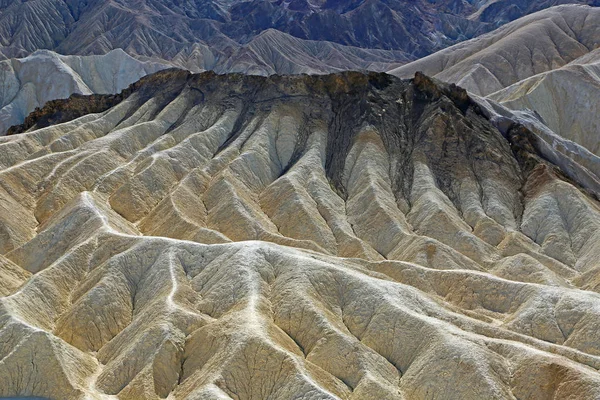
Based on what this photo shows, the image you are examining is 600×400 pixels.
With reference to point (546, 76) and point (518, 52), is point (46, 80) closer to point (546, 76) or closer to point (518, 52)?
point (546, 76)

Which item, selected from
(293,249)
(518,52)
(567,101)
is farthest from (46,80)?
(293,249)

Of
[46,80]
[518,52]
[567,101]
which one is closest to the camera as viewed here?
[567,101]

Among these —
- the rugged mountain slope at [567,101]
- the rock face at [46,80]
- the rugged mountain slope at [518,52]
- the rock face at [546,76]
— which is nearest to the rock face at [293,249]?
the rock face at [546,76]

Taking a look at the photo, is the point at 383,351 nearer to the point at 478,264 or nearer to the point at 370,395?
the point at 370,395

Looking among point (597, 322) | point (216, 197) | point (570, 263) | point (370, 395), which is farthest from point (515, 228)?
point (370, 395)

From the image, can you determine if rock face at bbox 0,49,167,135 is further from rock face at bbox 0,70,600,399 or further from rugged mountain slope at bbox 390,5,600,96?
rugged mountain slope at bbox 390,5,600,96

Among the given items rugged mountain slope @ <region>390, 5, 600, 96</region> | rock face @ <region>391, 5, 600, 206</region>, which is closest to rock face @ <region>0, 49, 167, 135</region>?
rugged mountain slope @ <region>390, 5, 600, 96</region>

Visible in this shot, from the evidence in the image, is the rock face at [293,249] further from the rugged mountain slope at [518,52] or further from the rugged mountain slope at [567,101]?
the rugged mountain slope at [518,52]
